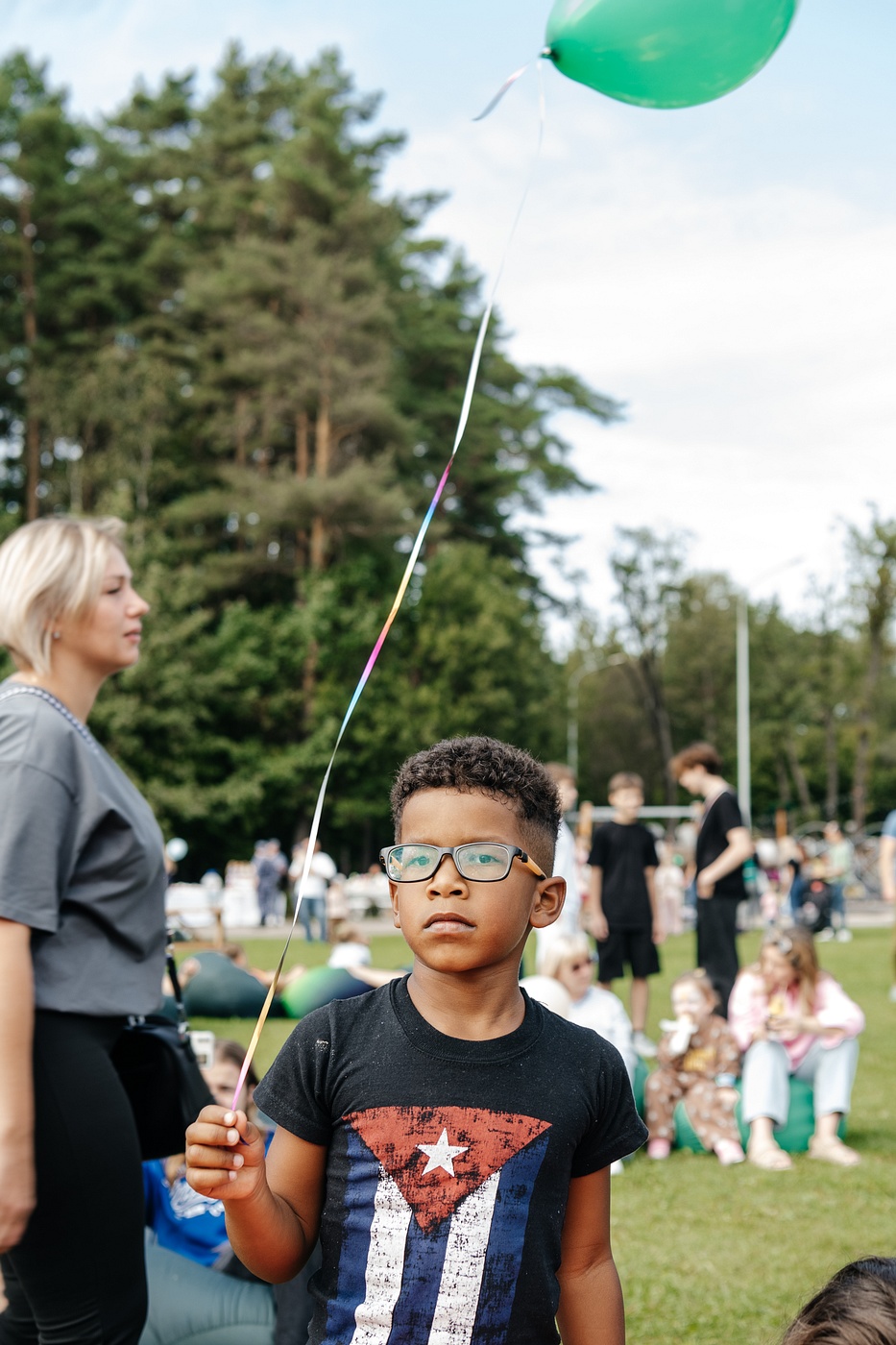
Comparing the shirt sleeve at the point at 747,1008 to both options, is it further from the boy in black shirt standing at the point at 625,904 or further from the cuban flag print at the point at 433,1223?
the cuban flag print at the point at 433,1223

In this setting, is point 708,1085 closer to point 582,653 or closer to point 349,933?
point 349,933

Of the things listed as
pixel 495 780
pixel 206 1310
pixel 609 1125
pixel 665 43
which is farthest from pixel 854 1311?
pixel 206 1310

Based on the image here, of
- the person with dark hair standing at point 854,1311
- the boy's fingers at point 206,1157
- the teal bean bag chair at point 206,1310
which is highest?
the boy's fingers at point 206,1157

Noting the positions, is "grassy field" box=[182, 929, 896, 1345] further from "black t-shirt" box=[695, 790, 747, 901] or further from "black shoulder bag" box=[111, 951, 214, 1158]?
"black shoulder bag" box=[111, 951, 214, 1158]

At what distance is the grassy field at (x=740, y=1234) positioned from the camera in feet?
13.3

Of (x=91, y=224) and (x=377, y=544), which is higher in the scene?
(x=91, y=224)

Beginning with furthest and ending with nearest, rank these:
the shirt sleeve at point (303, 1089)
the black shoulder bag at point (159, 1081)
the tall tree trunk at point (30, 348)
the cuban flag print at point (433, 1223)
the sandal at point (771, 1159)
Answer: the tall tree trunk at point (30, 348)
the sandal at point (771, 1159)
the black shoulder bag at point (159, 1081)
the shirt sleeve at point (303, 1089)
the cuban flag print at point (433, 1223)

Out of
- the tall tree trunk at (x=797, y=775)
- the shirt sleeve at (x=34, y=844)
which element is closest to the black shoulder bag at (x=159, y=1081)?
the shirt sleeve at (x=34, y=844)

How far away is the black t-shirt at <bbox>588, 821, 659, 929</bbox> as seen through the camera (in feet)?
27.9

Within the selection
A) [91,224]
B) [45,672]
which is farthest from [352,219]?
[45,672]

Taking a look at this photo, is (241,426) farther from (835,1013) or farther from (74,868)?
(74,868)

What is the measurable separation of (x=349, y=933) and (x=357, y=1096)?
818 cm

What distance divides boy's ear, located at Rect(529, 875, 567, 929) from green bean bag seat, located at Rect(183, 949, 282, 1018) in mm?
7900

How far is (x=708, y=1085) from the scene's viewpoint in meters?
6.35
